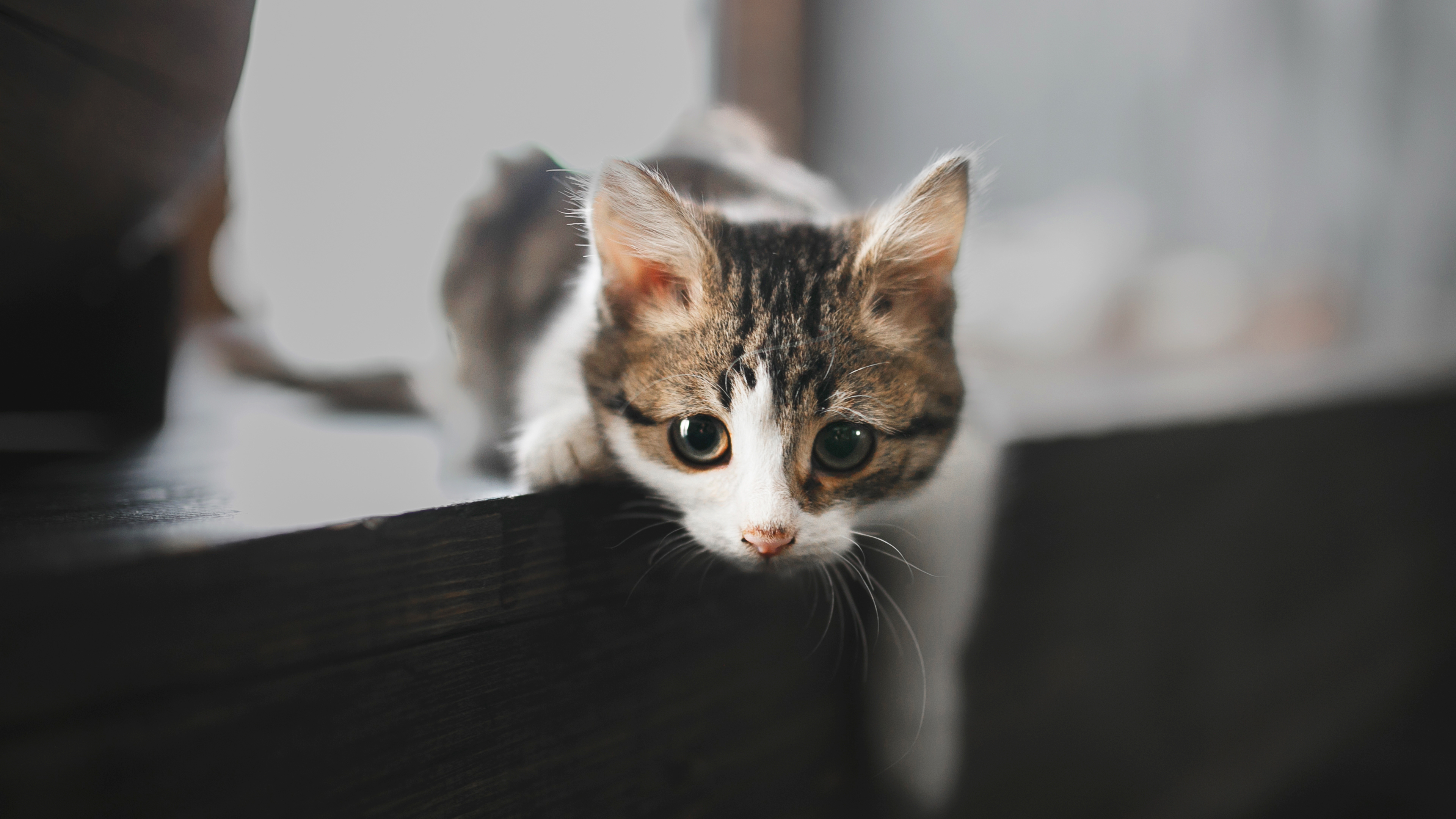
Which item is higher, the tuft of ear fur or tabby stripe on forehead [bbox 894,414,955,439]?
the tuft of ear fur

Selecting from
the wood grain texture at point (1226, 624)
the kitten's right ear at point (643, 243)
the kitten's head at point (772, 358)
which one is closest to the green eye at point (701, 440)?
the kitten's head at point (772, 358)

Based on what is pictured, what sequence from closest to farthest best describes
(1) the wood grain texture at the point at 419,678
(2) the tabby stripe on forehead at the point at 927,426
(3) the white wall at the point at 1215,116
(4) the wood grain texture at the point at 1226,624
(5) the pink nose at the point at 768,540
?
(1) the wood grain texture at the point at 419,678
(5) the pink nose at the point at 768,540
(2) the tabby stripe on forehead at the point at 927,426
(4) the wood grain texture at the point at 1226,624
(3) the white wall at the point at 1215,116

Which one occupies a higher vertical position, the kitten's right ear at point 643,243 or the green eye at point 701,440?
the kitten's right ear at point 643,243

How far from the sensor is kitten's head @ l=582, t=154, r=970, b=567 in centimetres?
67

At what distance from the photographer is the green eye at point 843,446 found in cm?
70

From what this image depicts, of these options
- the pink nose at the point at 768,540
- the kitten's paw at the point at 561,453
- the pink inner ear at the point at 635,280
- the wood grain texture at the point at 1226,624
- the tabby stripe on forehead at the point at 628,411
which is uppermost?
the pink inner ear at the point at 635,280

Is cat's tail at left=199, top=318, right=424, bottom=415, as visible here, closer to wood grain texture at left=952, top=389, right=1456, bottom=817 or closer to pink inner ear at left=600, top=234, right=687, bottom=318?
pink inner ear at left=600, top=234, right=687, bottom=318

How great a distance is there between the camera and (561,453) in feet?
2.34

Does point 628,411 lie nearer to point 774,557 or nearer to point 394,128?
point 774,557

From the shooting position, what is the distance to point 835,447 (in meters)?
0.71

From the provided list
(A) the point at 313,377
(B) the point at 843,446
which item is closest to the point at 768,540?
(B) the point at 843,446

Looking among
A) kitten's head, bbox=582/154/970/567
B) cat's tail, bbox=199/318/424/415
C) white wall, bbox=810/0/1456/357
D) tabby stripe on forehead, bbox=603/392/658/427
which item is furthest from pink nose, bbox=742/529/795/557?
white wall, bbox=810/0/1456/357

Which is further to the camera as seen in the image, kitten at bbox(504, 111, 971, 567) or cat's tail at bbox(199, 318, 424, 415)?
cat's tail at bbox(199, 318, 424, 415)

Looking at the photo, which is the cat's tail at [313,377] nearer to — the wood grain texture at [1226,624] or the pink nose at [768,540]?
the pink nose at [768,540]
